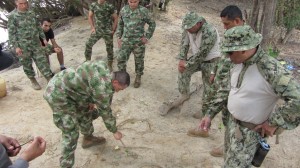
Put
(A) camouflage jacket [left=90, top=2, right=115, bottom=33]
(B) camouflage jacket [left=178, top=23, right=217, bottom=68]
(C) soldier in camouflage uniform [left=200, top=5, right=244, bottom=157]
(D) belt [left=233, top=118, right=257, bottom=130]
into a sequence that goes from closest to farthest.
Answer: (D) belt [left=233, top=118, right=257, bottom=130], (C) soldier in camouflage uniform [left=200, top=5, right=244, bottom=157], (B) camouflage jacket [left=178, top=23, right=217, bottom=68], (A) camouflage jacket [left=90, top=2, right=115, bottom=33]

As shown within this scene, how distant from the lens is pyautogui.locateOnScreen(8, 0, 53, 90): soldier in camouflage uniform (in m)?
6.16

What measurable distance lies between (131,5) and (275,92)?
3894 mm

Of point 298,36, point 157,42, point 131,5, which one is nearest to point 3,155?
point 131,5

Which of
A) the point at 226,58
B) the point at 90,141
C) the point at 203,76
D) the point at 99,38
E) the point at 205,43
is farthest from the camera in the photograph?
the point at 99,38

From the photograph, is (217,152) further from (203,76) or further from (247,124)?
(247,124)

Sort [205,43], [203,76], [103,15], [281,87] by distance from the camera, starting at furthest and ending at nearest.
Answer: [103,15]
[203,76]
[205,43]
[281,87]

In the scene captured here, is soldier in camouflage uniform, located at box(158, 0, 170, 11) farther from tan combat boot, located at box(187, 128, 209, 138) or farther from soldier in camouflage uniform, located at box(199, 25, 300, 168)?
soldier in camouflage uniform, located at box(199, 25, 300, 168)

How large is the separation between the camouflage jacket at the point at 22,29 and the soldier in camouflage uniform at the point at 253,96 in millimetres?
4472

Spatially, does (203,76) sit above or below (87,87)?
below

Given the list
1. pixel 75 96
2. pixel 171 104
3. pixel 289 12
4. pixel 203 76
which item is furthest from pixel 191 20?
pixel 289 12

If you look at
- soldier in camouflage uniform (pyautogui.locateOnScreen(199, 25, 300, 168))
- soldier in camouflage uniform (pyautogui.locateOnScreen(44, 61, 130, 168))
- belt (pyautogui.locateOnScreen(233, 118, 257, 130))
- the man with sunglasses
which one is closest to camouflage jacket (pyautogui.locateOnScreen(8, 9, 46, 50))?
soldier in camouflage uniform (pyautogui.locateOnScreen(44, 61, 130, 168))

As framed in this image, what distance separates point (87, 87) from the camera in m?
3.69

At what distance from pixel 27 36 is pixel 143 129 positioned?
115 inches

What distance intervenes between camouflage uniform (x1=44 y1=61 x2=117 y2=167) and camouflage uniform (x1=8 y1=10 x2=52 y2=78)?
2704mm
